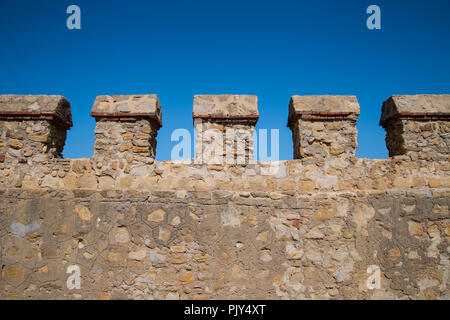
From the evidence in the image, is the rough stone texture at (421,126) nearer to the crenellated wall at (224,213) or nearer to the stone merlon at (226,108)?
the crenellated wall at (224,213)

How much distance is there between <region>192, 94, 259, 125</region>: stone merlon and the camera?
3.44m

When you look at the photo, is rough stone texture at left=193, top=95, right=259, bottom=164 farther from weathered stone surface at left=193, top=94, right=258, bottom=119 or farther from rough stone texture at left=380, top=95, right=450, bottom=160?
rough stone texture at left=380, top=95, right=450, bottom=160

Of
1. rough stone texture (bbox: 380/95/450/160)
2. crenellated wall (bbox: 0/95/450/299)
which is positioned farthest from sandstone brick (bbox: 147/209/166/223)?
rough stone texture (bbox: 380/95/450/160)

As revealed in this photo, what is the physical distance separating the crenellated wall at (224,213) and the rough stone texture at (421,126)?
2cm

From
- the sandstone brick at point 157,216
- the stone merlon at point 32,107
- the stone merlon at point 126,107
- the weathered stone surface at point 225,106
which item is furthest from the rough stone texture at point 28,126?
the weathered stone surface at point 225,106

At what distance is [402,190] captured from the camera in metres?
3.22

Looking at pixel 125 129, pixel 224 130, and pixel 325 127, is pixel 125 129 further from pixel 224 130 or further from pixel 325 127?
pixel 325 127

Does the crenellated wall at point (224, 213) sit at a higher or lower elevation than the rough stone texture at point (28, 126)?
lower

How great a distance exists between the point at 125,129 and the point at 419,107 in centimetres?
358

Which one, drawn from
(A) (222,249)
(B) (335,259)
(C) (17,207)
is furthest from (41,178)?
→ (B) (335,259)

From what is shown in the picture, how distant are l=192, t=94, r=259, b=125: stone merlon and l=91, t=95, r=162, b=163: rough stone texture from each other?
0.55 meters

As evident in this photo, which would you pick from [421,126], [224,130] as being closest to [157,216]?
[224,130]

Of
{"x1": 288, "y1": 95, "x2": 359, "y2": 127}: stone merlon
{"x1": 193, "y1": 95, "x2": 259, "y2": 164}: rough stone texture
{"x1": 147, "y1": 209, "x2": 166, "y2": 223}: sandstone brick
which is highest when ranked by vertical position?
{"x1": 288, "y1": 95, "x2": 359, "y2": 127}: stone merlon

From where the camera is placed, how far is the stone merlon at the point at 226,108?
11.3ft
